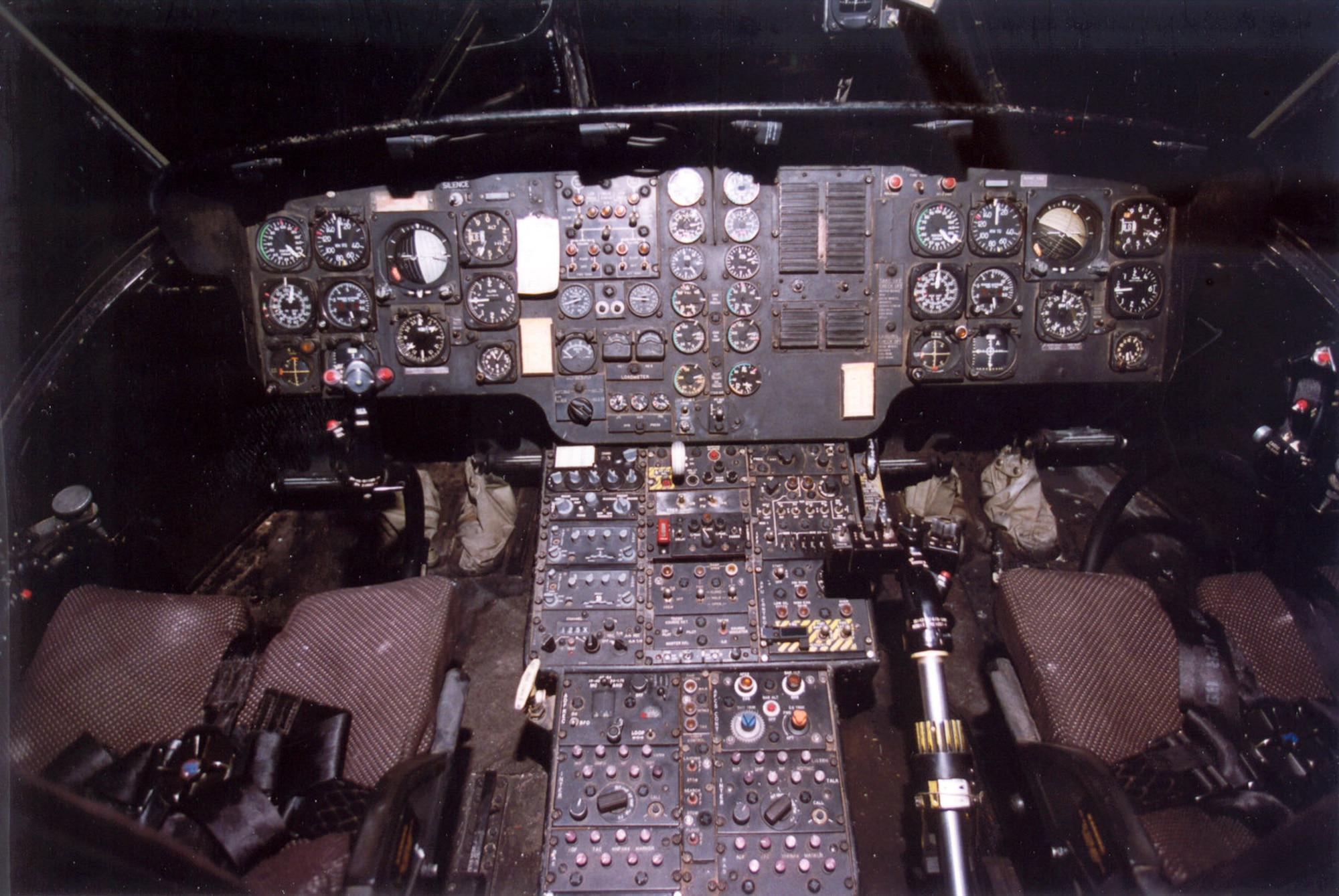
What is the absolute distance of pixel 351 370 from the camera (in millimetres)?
3012

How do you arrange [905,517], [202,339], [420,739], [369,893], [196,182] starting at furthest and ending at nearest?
[202,339] → [196,182] → [905,517] → [420,739] → [369,893]

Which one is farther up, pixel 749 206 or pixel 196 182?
pixel 196 182

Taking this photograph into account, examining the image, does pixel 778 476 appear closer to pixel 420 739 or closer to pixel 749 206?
pixel 749 206

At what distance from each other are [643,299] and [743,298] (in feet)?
1.54

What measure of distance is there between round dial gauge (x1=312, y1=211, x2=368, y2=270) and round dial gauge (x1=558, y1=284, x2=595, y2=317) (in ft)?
3.16

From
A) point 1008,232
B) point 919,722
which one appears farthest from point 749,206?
Result: point 919,722

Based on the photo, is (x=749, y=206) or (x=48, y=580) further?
(x=749, y=206)

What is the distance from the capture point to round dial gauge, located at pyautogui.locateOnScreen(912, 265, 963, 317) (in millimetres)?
3047

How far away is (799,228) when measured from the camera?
299cm

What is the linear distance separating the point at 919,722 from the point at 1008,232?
89.0 inches

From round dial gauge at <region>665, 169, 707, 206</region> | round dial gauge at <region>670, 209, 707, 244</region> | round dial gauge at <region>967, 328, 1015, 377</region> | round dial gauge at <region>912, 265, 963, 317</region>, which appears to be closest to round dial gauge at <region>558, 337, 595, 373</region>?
round dial gauge at <region>670, 209, 707, 244</region>

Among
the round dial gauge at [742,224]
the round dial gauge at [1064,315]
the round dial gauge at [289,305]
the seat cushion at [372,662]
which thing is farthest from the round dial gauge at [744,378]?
the round dial gauge at [289,305]

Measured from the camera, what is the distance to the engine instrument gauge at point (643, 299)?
305 centimetres

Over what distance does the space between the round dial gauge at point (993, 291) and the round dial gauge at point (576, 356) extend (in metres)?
1.83
